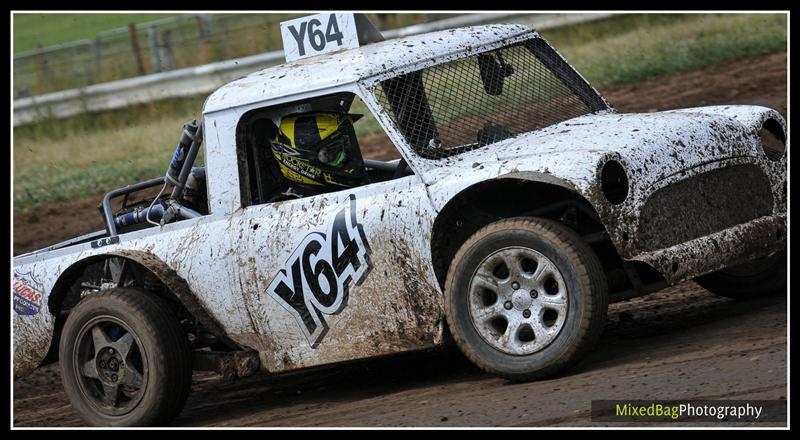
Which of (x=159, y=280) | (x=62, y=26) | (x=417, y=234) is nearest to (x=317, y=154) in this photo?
(x=417, y=234)

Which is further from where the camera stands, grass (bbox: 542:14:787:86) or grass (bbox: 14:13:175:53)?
grass (bbox: 14:13:175:53)

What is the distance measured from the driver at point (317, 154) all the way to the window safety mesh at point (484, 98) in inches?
15.4

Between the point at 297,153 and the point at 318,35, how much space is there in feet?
3.28

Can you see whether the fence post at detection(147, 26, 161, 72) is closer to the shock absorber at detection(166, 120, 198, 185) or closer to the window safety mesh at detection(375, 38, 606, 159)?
the shock absorber at detection(166, 120, 198, 185)

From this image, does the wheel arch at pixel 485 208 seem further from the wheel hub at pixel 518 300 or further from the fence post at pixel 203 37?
the fence post at pixel 203 37

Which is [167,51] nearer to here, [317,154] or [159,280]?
[159,280]

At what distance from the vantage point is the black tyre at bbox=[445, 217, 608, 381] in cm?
616

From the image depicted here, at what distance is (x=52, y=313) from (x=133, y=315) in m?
0.76

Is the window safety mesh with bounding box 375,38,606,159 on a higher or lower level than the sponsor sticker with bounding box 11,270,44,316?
higher

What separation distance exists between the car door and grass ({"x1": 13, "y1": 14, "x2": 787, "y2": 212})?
328 inches

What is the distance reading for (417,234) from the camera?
21.4 feet

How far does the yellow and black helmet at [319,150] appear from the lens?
278 inches

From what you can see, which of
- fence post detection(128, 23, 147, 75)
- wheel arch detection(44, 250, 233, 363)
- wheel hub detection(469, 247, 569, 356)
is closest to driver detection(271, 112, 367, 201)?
wheel arch detection(44, 250, 233, 363)

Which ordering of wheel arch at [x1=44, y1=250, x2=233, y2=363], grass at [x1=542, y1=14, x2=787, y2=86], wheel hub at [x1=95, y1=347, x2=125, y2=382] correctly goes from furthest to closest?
grass at [x1=542, y1=14, x2=787, y2=86] → wheel hub at [x1=95, y1=347, x2=125, y2=382] → wheel arch at [x1=44, y1=250, x2=233, y2=363]
